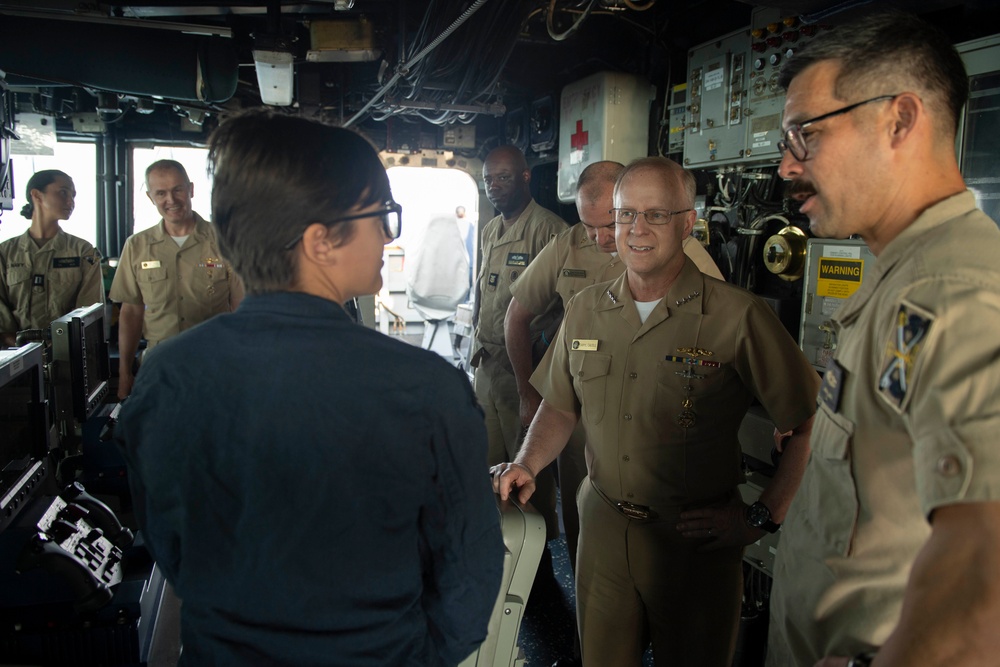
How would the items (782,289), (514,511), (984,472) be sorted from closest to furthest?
1. (984,472)
2. (514,511)
3. (782,289)

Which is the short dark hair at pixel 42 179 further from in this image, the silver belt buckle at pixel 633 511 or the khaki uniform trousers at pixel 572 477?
the silver belt buckle at pixel 633 511

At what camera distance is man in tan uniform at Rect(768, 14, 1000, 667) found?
0.78 metres

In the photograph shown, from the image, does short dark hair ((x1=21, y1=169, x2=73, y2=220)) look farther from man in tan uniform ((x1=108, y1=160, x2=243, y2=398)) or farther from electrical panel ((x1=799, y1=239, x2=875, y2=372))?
electrical panel ((x1=799, y1=239, x2=875, y2=372))

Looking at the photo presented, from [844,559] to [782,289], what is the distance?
2.51 meters

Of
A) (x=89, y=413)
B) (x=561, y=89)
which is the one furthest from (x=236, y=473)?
(x=561, y=89)

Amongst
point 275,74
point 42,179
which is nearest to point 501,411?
point 275,74

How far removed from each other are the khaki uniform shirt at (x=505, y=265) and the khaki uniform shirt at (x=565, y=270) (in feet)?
1.28

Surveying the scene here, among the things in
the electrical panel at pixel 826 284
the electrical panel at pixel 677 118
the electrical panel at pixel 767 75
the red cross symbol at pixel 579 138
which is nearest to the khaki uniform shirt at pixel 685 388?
the electrical panel at pixel 826 284

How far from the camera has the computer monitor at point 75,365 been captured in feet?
7.88

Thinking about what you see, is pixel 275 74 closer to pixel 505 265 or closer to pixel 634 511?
pixel 505 265

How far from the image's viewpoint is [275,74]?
4.07 m

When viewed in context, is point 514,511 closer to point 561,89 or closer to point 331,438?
point 331,438

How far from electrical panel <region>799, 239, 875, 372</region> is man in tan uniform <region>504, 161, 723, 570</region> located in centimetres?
46

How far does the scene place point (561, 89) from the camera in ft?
15.6
